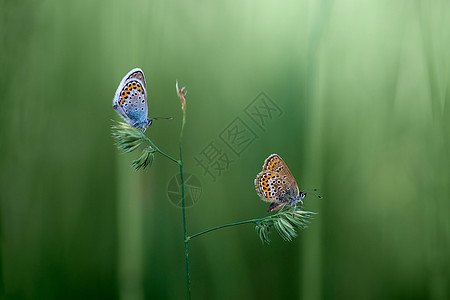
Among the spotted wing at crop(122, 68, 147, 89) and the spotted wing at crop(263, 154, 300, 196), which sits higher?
the spotted wing at crop(122, 68, 147, 89)

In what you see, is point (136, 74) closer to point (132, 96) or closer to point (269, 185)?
point (132, 96)

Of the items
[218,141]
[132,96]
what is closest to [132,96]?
[132,96]

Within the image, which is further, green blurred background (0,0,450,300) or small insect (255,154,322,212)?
green blurred background (0,0,450,300)

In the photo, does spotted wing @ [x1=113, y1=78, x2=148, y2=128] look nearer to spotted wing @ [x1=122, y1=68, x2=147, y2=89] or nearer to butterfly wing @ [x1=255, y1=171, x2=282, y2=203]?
spotted wing @ [x1=122, y1=68, x2=147, y2=89]

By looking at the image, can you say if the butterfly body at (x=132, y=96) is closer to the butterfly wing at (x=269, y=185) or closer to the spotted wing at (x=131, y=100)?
the spotted wing at (x=131, y=100)

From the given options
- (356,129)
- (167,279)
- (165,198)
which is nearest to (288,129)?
(356,129)

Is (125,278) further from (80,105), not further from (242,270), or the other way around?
(80,105)

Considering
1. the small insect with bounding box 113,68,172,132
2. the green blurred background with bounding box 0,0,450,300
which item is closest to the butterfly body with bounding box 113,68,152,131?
the small insect with bounding box 113,68,172,132
